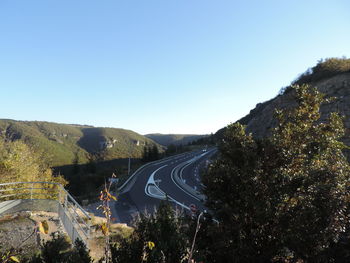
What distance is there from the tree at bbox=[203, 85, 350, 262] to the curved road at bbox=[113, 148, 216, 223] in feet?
35.1

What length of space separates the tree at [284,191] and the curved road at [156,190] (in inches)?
422

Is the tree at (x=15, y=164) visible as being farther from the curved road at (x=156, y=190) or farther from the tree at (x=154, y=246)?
the tree at (x=154, y=246)

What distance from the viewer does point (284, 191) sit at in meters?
4.77

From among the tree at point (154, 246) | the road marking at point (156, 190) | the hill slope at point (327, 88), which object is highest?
the hill slope at point (327, 88)

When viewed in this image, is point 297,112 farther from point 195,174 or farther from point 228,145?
point 195,174

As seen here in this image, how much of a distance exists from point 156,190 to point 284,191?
940 inches

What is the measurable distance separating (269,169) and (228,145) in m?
1.15

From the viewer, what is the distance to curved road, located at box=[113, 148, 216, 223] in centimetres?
2141

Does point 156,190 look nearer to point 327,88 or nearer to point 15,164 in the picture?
point 15,164

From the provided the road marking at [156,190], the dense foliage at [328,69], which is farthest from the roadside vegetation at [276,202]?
the dense foliage at [328,69]

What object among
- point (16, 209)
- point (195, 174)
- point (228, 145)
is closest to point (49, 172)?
point (16, 209)

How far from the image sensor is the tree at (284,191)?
4.51m

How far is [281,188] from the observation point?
4828 mm

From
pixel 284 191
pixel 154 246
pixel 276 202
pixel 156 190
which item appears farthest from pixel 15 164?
pixel 156 190
